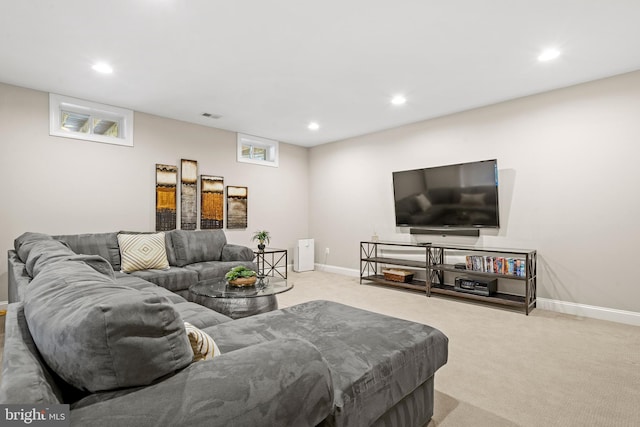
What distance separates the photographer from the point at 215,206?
5.48m

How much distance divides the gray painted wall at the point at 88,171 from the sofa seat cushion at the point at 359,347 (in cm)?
355

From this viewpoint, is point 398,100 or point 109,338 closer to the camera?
point 109,338

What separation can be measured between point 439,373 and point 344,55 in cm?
275

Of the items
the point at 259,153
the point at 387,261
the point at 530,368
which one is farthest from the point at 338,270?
the point at 530,368

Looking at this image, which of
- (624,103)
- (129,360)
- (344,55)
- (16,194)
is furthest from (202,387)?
(624,103)

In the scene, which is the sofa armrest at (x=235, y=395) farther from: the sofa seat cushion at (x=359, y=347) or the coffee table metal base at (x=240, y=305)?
the coffee table metal base at (x=240, y=305)

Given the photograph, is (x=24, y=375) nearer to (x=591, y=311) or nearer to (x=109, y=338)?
(x=109, y=338)

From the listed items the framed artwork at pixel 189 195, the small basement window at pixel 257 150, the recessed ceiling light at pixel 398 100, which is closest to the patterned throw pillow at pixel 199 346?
the recessed ceiling light at pixel 398 100

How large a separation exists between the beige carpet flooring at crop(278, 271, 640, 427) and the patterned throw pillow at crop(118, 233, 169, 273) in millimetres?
1624

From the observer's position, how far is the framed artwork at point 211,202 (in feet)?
17.5

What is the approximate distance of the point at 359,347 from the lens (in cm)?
155

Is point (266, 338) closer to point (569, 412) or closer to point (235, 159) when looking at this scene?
point (569, 412)

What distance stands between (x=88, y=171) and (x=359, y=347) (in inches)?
169

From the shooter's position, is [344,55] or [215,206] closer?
[344,55]
